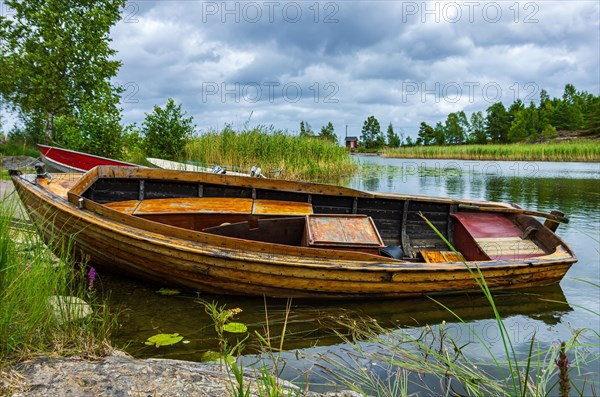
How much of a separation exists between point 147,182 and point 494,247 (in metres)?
5.19

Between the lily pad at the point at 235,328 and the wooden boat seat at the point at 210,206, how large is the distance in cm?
181

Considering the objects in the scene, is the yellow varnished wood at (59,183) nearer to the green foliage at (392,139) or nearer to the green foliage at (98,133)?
the green foliage at (98,133)

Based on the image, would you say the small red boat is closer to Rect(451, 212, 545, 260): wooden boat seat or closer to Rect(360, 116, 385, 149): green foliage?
Rect(451, 212, 545, 260): wooden boat seat

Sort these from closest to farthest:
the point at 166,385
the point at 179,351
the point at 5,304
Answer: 1. the point at 166,385
2. the point at 5,304
3. the point at 179,351

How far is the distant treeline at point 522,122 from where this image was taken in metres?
70.2

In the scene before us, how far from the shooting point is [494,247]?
617 cm

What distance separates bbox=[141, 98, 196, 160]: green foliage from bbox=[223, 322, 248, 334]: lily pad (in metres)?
13.2

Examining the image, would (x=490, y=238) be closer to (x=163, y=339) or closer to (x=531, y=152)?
(x=163, y=339)

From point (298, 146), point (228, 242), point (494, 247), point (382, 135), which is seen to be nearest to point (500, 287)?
point (494, 247)

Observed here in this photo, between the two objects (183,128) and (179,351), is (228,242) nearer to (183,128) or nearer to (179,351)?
(179,351)

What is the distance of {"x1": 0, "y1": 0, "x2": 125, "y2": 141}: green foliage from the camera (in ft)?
62.7

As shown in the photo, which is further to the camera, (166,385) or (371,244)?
(371,244)

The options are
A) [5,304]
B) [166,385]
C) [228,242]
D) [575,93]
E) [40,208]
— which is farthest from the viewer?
[575,93]

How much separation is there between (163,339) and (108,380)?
1692 millimetres
